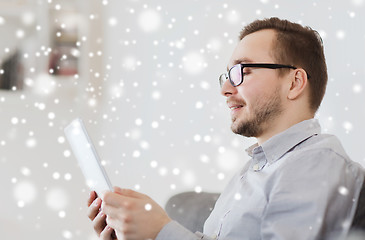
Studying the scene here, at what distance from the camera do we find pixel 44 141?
2.35 meters

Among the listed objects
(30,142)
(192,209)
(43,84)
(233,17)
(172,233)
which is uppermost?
(43,84)

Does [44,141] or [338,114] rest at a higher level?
[44,141]

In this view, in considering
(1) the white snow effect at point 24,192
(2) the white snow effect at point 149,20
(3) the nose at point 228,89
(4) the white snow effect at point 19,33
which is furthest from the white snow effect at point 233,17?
(1) the white snow effect at point 24,192

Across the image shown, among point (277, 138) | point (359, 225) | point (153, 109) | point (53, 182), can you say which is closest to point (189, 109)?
point (153, 109)

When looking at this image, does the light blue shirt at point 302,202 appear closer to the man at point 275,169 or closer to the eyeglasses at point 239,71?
the man at point 275,169

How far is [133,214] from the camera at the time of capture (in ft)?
2.77

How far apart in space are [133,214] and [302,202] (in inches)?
13.1

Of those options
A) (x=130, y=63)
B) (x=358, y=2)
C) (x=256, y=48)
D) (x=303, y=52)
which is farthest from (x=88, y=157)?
(x=130, y=63)

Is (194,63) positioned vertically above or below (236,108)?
above

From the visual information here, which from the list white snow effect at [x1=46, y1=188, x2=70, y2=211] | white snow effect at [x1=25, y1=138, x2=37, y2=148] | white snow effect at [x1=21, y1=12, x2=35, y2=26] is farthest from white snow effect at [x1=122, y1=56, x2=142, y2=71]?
white snow effect at [x1=46, y1=188, x2=70, y2=211]

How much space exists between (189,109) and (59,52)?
80 cm

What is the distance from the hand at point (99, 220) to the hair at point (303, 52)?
0.59m

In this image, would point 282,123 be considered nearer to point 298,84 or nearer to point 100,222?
point 298,84

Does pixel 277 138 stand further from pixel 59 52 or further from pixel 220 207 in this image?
pixel 59 52
